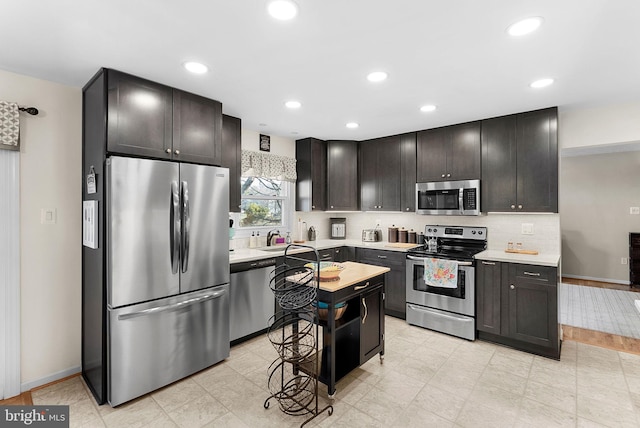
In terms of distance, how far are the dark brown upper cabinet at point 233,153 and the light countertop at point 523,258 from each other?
2833 millimetres

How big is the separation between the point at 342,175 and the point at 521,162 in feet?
7.69

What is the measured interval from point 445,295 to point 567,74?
7.92 ft

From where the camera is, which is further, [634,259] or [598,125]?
[634,259]

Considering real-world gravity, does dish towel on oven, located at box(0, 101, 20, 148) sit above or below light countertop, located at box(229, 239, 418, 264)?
above

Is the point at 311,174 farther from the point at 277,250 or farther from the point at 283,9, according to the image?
the point at 283,9

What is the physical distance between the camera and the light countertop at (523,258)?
3037mm

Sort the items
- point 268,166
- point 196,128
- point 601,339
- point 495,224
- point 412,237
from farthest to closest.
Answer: point 412,237 < point 268,166 < point 495,224 < point 601,339 < point 196,128

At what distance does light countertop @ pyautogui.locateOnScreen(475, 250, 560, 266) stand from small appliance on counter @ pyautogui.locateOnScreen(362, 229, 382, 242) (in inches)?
62.9

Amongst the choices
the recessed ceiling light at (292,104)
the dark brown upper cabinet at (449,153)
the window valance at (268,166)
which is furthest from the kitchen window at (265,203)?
the dark brown upper cabinet at (449,153)

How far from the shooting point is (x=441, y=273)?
356cm

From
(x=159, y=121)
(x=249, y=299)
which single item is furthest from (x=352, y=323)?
(x=159, y=121)

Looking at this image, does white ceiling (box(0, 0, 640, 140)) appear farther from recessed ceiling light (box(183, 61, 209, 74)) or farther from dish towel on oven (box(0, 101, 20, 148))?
dish towel on oven (box(0, 101, 20, 148))

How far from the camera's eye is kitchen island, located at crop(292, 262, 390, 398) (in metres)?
2.28

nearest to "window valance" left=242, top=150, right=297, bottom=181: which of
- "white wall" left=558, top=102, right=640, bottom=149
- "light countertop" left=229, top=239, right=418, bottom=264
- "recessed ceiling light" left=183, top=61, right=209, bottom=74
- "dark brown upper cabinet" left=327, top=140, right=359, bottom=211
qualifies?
"dark brown upper cabinet" left=327, top=140, right=359, bottom=211
